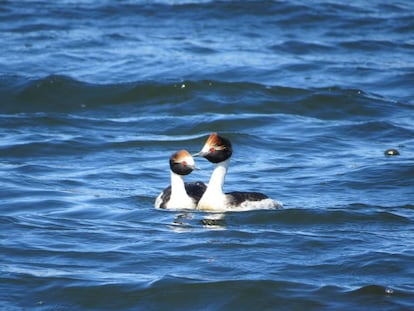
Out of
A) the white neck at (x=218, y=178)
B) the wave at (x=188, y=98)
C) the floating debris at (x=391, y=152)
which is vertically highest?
the white neck at (x=218, y=178)

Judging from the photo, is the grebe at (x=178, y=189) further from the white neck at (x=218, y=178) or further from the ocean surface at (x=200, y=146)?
the white neck at (x=218, y=178)

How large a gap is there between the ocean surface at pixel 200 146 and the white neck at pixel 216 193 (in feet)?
0.69

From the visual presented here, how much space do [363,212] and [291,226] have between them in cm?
106

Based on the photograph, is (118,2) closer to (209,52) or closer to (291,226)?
(209,52)

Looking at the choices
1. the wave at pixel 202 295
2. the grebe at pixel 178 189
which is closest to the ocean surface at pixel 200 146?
the wave at pixel 202 295

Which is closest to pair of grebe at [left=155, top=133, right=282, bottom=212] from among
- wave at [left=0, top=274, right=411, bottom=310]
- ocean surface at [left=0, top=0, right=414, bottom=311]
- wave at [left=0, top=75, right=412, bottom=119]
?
ocean surface at [left=0, top=0, right=414, bottom=311]

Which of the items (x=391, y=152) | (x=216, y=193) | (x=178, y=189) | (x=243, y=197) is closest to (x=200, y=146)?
(x=391, y=152)

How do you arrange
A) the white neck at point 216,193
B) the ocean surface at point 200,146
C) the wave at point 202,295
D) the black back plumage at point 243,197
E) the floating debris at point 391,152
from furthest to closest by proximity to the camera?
the floating debris at point 391,152 < the white neck at point 216,193 < the black back plumage at point 243,197 < the ocean surface at point 200,146 < the wave at point 202,295

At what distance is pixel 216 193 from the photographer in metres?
13.8

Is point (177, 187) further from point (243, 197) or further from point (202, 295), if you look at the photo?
point (202, 295)

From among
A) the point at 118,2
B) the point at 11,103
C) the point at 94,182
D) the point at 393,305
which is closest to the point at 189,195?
the point at 94,182

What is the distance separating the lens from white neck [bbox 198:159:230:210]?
13734mm

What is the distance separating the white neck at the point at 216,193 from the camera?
13.7 m

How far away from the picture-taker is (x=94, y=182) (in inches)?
598
